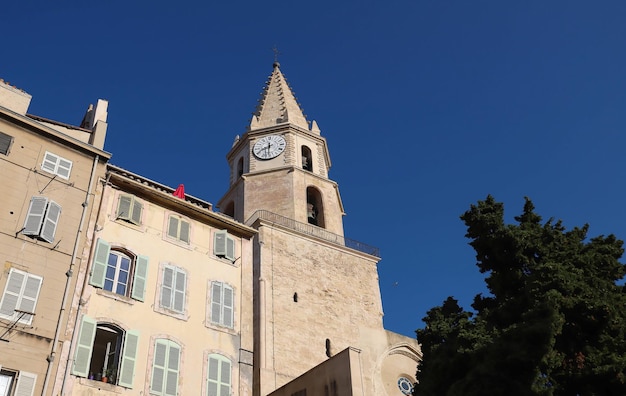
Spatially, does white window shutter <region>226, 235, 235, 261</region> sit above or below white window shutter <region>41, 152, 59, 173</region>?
below

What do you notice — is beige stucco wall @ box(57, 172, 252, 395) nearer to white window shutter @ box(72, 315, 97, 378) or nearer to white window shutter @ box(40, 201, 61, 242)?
white window shutter @ box(72, 315, 97, 378)

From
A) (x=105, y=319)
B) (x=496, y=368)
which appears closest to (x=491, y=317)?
(x=496, y=368)

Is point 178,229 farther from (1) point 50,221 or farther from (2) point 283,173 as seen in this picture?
(2) point 283,173

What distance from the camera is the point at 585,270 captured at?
45.3 feet

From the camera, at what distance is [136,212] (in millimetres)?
18406

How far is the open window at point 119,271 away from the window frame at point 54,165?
207 centimetres

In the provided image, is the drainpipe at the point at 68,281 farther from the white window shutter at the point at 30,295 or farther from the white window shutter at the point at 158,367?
the white window shutter at the point at 158,367

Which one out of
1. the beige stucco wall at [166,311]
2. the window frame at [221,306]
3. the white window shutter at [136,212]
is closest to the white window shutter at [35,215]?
the beige stucco wall at [166,311]

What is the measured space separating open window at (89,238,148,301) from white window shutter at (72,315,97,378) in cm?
111

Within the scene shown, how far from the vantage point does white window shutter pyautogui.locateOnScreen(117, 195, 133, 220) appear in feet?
58.8

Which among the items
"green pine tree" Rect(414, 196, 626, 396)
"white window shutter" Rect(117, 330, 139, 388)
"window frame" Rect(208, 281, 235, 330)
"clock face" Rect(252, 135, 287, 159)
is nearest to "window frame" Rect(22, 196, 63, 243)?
"white window shutter" Rect(117, 330, 139, 388)

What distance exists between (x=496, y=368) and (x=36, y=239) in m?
11.0

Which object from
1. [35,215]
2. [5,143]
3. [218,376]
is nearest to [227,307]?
[218,376]

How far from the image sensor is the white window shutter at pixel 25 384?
526 inches
